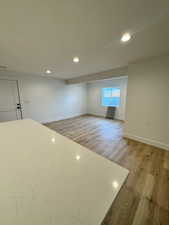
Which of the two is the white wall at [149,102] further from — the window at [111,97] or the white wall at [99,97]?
the window at [111,97]

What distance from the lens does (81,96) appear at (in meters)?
6.48

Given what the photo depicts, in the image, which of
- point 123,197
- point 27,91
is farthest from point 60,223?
point 27,91

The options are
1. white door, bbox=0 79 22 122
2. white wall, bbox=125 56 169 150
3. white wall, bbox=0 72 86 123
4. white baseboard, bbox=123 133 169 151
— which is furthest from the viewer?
white wall, bbox=0 72 86 123

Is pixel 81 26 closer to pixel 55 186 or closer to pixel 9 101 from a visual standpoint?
pixel 55 186

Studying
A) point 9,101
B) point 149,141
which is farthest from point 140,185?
point 9,101

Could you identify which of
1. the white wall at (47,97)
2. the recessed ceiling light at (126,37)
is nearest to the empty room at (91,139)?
the recessed ceiling light at (126,37)

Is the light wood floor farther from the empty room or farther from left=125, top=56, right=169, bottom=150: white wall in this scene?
left=125, top=56, right=169, bottom=150: white wall

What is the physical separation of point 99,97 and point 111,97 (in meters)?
0.82

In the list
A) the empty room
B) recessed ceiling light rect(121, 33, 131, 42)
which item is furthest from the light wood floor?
recessed ceiling light rect(121, 33, 131, 42)

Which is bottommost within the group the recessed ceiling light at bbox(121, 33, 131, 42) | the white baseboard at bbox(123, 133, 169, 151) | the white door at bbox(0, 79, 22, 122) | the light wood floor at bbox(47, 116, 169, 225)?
the light wood floor at bbox(47, 116, 169, 225)

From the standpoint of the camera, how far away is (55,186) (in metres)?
0.55

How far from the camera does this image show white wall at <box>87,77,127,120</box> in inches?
206

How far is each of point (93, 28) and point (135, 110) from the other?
2.36m

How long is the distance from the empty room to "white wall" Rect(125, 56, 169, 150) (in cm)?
2
